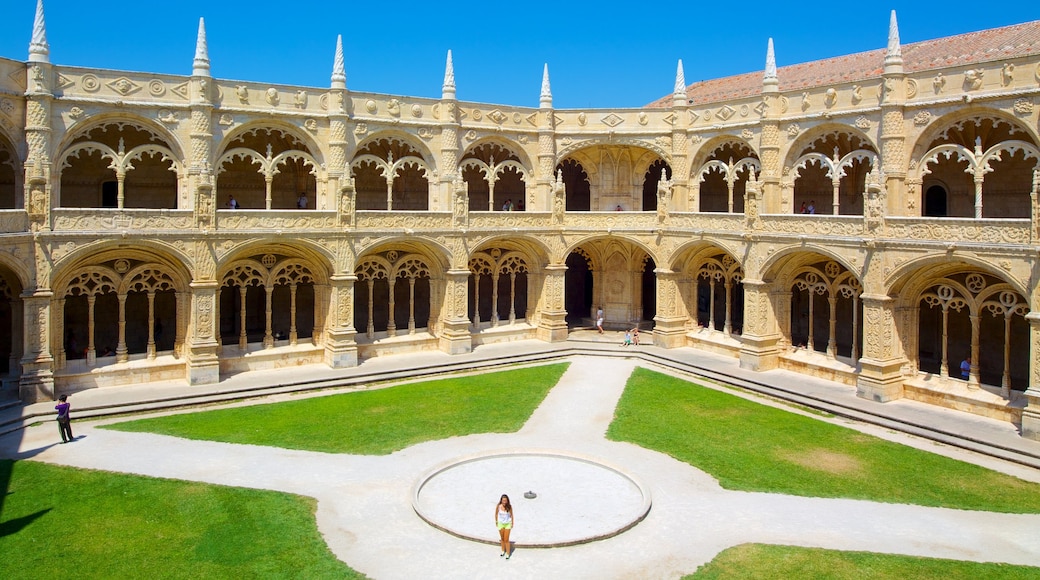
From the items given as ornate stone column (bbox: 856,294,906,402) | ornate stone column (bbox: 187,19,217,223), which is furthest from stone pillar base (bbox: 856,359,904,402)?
ornate stone column (bbox: 187,19,217,223)

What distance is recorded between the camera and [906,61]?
1260 inches

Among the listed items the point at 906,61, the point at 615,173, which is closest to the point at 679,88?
the point at 615,173

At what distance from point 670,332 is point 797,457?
13.9 metres

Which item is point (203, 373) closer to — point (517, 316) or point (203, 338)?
point (203, 338)

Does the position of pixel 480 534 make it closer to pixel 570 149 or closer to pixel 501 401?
pixel 501 401

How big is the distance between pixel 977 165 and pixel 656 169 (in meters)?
18.0

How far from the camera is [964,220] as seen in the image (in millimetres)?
23484

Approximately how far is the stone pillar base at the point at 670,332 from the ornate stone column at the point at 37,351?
77.2 ft

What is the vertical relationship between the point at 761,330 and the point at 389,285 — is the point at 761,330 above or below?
below

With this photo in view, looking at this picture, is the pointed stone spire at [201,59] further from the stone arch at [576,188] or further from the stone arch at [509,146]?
the stone arch at [576,188]

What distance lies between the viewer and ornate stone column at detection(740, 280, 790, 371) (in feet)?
99.3

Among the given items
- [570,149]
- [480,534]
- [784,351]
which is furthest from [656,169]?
[480,534]

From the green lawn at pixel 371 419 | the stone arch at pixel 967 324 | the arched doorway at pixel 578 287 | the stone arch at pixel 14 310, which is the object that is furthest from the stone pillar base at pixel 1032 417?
the stone arch at pixel 14 310

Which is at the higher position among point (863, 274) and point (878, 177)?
point (878, 177)
